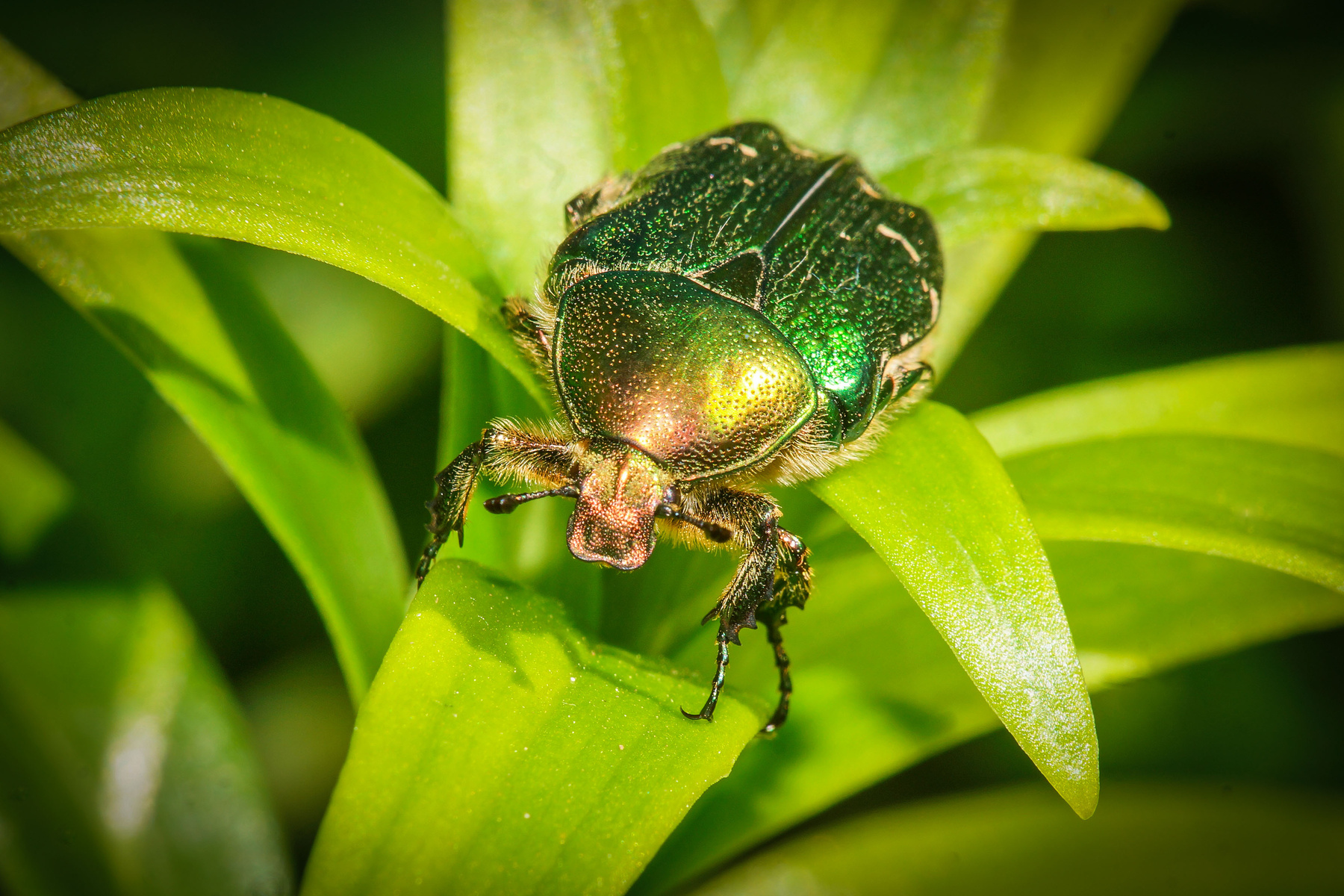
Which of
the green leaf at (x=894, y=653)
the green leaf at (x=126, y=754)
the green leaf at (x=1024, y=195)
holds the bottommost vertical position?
the green leaf at (x=126, y=754)

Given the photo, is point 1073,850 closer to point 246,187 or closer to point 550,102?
point 550,102

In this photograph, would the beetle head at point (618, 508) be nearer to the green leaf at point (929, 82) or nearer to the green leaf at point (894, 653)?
the green leaf at point (894, 653)

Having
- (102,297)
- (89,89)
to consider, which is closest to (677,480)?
(102,297)

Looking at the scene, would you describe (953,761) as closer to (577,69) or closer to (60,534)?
(577,69)

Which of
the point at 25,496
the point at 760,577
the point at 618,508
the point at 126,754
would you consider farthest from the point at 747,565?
the point at 25,496

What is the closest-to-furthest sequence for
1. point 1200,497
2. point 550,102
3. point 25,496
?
point 1200,497 < point 550,102 < point 25,496

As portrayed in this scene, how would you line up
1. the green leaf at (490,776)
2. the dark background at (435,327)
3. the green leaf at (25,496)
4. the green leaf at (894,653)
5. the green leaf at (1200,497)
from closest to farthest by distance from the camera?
1. the green leaf at (490,776)
2. the green leaf at (1200,497)
3. the green leaf at (894,653)
4. the green leaf at (25,496)
5. the dark background at (435,327)

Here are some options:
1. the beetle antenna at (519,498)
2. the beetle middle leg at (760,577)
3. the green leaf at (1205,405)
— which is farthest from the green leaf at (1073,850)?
the beetle antenna at (519,498)
